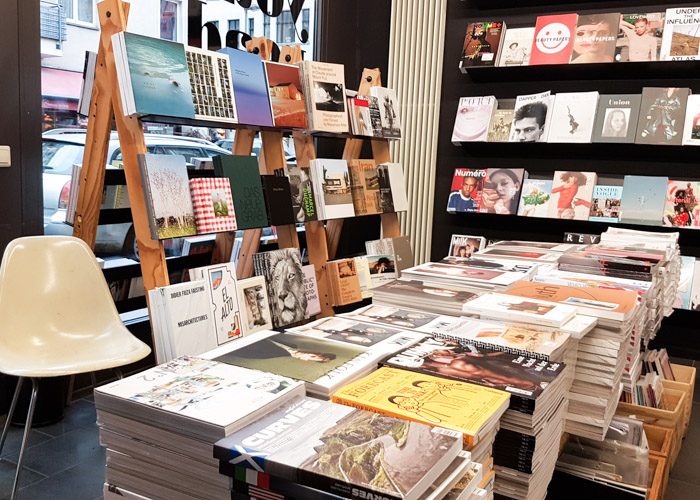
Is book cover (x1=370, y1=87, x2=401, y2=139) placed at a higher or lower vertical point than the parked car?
higher

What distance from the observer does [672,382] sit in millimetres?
2727

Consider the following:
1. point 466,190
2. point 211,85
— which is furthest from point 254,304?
point 466,190

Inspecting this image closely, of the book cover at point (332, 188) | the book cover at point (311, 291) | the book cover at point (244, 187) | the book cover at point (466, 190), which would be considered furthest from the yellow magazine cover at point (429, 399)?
the book cover at point (466, 190)

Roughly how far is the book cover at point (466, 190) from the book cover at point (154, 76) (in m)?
2.32

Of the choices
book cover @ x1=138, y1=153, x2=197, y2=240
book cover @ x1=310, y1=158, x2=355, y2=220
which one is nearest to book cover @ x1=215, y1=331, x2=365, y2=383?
book cover @ x1=138, y1=153, x2=197, y2=240

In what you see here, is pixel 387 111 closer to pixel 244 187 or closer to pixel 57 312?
pixel 244 187

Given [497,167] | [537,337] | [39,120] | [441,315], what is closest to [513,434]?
[537,337]

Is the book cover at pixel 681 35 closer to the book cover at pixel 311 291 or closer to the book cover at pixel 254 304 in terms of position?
the book cover at pixel 311 291

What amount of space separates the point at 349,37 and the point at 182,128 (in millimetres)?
1850

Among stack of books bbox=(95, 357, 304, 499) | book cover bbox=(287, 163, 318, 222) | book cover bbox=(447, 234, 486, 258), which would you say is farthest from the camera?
book cover bbox=(447, 234, 486, 258)

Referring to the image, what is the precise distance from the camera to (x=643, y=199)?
3.85m

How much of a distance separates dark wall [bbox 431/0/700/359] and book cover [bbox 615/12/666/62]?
0.10 metres

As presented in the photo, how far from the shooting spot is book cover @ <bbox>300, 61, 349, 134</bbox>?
3.27 meters

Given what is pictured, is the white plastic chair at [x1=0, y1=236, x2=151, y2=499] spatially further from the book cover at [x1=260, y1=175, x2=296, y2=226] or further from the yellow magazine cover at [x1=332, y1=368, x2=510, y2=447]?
the yellow magazine cover at [x1=332, y1=368, x2=510, y2=447]
